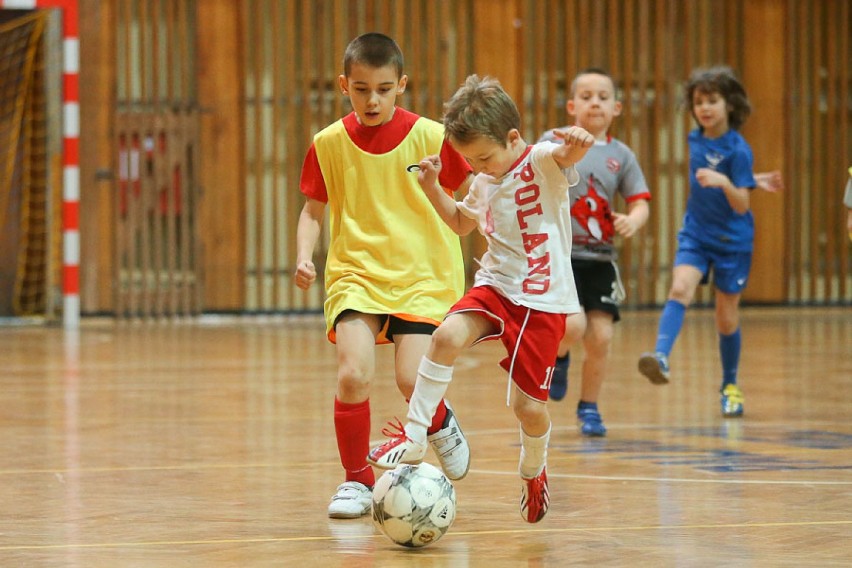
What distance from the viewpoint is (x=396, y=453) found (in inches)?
121

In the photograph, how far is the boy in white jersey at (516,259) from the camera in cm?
321

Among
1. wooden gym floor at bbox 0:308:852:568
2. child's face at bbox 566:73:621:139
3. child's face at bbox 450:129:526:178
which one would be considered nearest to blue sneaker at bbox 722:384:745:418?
wooden gym floor at bbox 0:308:852:568

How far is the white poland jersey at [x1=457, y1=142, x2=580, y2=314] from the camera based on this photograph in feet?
10.7

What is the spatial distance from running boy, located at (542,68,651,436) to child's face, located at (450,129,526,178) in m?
1.74

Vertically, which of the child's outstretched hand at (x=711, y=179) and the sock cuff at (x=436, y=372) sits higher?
the child's outstretched hand at (x=711, y=179)

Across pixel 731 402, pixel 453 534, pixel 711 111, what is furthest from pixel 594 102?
pixel 453 534

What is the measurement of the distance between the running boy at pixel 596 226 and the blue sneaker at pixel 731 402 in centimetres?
66

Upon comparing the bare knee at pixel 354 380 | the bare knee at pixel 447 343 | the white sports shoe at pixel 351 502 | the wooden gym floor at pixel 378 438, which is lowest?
the wooden gym floor at pixel 378 438

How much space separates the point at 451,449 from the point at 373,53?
1008 mm

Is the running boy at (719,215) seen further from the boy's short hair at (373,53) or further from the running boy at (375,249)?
the boy's short hair at (373,53)

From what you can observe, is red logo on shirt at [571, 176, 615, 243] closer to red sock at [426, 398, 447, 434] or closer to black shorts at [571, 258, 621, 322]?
black shorts at [571, 258, 621, 322]

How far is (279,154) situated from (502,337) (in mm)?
8105

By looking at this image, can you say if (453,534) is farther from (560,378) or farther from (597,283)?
(560,378)

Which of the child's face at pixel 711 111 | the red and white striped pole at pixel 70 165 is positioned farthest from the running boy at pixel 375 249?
the red and white striped pole at pixel 70 165
